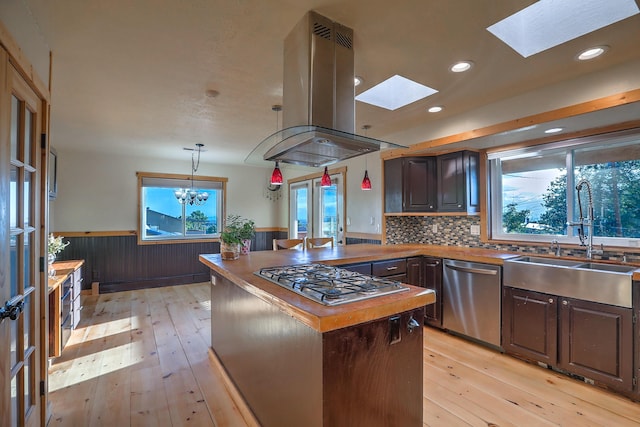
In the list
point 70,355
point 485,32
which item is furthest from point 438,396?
point 70,355

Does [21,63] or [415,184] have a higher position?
[21,63]

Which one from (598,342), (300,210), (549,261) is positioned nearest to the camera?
(598,342)

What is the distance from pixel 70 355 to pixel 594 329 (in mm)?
4438

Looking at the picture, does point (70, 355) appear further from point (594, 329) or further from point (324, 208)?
point (594, 329)

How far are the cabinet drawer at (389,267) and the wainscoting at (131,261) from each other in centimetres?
412

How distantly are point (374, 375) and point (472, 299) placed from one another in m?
2.08

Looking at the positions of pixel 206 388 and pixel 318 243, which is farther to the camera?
pixel 318 243

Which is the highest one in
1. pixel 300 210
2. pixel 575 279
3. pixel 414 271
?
pixel 300 210

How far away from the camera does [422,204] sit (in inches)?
146

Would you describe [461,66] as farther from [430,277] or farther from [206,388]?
[206,388]

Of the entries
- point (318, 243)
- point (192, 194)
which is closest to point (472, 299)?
point (318, 243)

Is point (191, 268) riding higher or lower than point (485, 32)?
lower

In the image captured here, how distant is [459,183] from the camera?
3443mm

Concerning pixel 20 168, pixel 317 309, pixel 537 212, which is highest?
pixel 20 168
